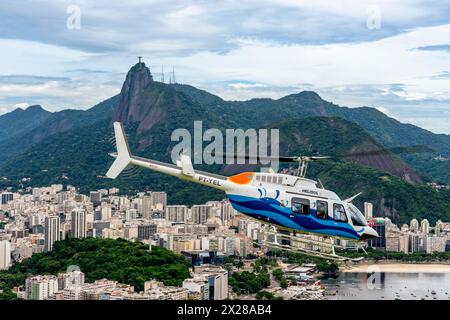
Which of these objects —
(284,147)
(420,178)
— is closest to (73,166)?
(284,147)

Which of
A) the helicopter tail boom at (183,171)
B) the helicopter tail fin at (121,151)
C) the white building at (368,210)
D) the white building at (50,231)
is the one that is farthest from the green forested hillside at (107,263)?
the helicopter tail boom at (183,171)

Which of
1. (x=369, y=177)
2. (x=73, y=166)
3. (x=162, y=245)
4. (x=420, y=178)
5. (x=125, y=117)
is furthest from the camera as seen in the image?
(x=125, y=117)

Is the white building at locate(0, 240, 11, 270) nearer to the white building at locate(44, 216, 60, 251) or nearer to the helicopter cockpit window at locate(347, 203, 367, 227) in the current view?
the white building at locate(44, 216, 60, 251)

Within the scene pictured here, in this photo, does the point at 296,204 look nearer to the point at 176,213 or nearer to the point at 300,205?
the point at 300,205
